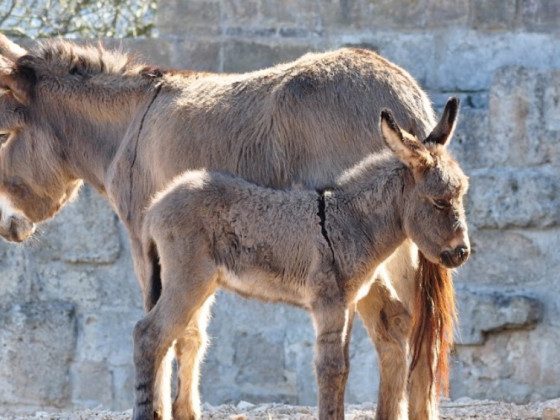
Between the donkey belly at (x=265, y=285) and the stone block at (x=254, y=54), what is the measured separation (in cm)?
297

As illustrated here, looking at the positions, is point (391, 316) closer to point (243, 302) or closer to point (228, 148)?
point (228, 148)

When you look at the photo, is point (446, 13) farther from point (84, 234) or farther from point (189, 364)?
point (189, 364)

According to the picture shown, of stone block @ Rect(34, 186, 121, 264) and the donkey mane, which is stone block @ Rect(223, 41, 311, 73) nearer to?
the donkey mane

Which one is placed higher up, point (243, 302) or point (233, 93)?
point (233, 93)

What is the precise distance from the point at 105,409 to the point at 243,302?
4.09ft

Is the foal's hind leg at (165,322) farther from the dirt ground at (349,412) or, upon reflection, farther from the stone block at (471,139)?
the stone block at (471,139)

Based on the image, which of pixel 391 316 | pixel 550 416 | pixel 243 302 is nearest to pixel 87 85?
pixel 243 302

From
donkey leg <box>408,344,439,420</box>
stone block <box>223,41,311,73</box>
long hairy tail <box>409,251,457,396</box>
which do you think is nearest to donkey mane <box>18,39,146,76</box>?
stone block <box>223,41,311,73</box>

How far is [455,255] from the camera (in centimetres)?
629

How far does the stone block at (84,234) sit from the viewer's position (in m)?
9.22

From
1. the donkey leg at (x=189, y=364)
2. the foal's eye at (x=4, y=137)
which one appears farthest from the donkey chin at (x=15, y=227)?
the donkey leg at (x=189, y=364)

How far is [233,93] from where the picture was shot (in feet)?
24.5

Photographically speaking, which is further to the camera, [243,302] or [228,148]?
[243,302]

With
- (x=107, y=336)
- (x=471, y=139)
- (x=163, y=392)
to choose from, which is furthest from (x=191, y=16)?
(x=163, y=392)
